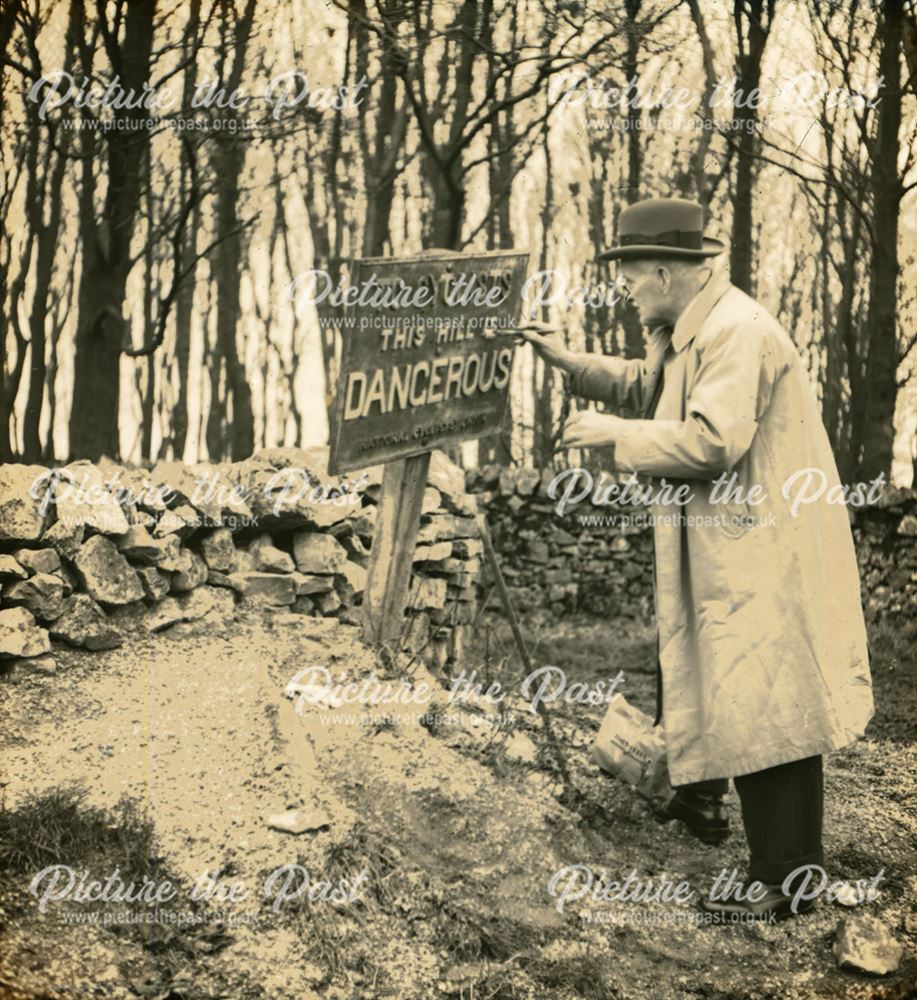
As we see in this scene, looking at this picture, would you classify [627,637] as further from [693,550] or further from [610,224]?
[693,550]

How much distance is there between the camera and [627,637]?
9555 mm

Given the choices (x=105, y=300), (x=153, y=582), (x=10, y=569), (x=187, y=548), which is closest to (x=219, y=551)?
(x=187, y=548)

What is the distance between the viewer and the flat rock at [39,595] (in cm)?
414

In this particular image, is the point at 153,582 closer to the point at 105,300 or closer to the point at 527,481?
the point at 105,300

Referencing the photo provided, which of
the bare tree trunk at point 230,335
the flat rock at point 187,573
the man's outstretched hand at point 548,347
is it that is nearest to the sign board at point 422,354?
the man's outstretched hand at point 548,347

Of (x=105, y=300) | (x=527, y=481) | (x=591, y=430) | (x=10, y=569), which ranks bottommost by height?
(x=527, y=481)

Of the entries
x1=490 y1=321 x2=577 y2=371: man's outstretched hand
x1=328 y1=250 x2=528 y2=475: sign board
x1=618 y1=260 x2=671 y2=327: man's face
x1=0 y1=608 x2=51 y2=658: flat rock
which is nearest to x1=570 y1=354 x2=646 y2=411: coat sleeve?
x1=490 y1=321 x2=577 y2=371: man's outstretched hand

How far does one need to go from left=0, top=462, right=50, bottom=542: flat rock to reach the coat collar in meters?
2.53

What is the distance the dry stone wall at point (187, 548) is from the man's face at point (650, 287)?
1.92m

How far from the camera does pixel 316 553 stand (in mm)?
5328

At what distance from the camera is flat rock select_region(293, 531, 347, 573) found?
532 cm

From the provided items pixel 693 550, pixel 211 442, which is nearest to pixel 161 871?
pixel 693 550

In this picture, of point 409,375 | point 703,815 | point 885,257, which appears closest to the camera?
point 703,815

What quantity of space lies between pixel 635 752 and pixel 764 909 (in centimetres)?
91
